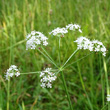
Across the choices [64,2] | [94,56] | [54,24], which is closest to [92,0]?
[64,2]

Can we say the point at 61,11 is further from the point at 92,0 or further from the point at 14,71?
the point at 14,71

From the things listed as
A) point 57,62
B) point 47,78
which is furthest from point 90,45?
point 57,62

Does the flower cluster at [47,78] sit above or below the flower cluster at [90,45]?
below

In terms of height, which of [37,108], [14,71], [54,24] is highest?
[54,24]

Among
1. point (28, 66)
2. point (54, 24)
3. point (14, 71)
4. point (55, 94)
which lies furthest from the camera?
point (54, 24)

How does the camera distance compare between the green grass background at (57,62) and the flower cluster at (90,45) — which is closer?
the flower cluster at (90,45)

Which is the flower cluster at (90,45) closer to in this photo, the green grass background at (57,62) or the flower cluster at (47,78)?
the green grass background at (57,62)

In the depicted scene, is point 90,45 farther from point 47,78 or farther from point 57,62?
point 57,62

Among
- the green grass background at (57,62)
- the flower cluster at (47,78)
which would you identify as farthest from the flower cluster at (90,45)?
the flower cluster at (47,78)
